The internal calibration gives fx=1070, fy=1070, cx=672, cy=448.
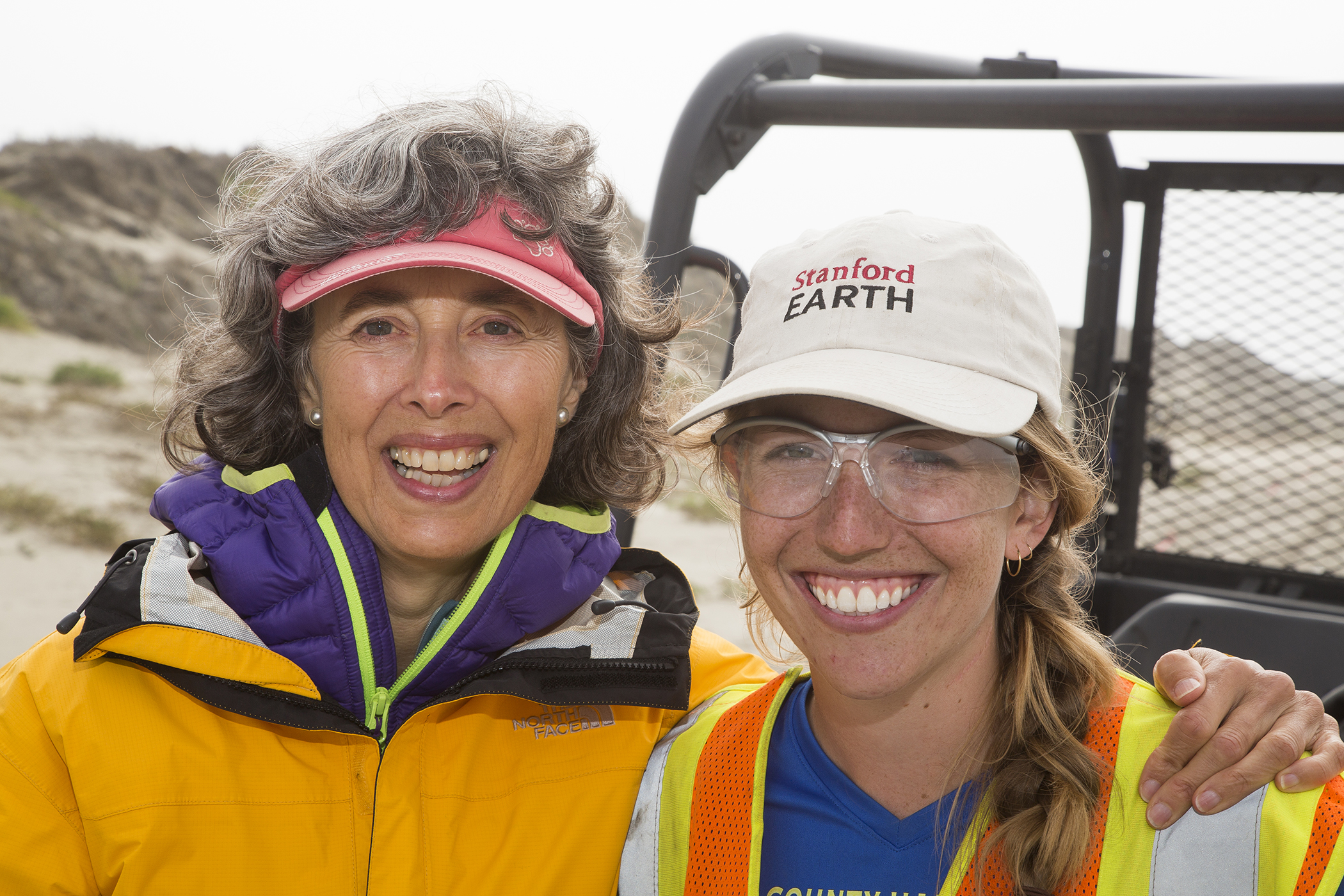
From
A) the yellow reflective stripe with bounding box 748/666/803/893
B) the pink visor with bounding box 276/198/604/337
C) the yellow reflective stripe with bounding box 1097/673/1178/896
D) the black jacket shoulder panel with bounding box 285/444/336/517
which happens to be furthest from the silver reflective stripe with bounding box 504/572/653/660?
the yellow reflective stripe with bounding box 1097/673/1178/896

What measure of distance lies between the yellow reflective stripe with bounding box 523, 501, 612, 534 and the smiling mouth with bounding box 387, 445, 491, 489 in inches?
5.3

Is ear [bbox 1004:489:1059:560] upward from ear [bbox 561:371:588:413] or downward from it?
downward

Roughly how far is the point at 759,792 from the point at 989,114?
141 centimetres

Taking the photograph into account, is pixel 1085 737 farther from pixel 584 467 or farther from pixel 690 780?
pixel 584 467

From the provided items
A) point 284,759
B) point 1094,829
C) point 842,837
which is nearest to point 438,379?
point 284,759

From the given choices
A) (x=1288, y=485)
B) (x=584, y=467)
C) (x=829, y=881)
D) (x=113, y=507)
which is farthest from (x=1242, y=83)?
(x=113, y=507)

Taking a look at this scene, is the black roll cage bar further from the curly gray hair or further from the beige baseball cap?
the beige baseball cap

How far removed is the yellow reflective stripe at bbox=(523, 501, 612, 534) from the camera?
1.91m

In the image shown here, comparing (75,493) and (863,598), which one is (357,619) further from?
(75,493)

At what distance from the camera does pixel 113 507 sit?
11.6 meters

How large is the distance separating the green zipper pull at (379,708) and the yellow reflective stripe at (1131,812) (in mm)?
1063

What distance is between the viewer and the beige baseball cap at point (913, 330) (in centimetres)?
139

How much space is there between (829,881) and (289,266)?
1353mm

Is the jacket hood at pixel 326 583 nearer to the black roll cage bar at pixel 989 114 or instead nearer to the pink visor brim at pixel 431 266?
the pink visor brim at pixel 431 266
